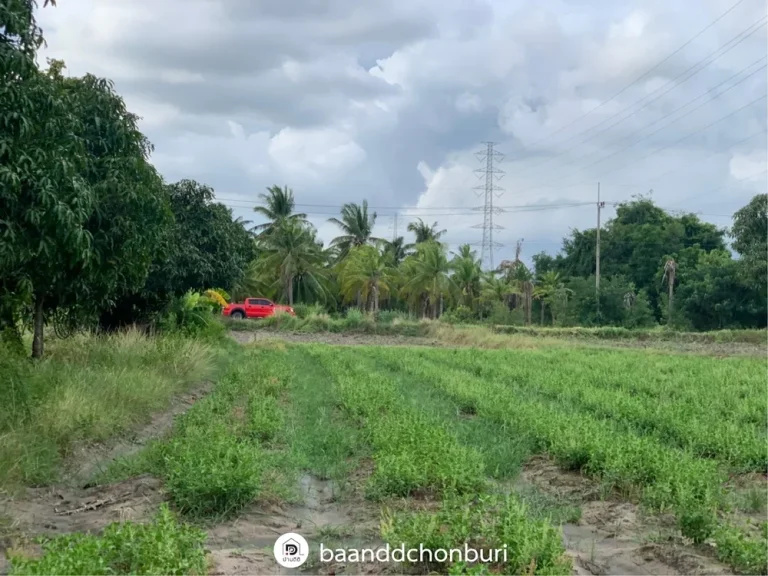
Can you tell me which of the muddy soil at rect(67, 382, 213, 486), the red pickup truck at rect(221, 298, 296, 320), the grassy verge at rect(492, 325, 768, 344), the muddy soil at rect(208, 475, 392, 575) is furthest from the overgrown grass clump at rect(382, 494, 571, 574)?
the red pickup truck at rect(221, 298, 296, 320)

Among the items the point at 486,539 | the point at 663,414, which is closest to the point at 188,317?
the point at 663,414

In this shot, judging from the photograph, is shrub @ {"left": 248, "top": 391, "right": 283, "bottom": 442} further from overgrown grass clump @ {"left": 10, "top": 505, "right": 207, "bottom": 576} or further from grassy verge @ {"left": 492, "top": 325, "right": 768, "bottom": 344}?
grassy verge @ {"left": 492, "top": 325, "right": 768, "bottom": 344}

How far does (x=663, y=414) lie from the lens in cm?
1066

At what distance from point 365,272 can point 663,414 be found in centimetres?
4007

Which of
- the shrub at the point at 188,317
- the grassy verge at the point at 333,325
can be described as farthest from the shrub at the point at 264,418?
the grassy verge at the point at 333,325

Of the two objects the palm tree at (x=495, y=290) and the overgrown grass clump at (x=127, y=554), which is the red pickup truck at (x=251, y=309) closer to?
the palm tree at (x=495, y=290)

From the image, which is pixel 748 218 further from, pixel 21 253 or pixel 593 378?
pixel 21 253

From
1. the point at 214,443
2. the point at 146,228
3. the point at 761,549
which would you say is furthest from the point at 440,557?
the point at 146,228

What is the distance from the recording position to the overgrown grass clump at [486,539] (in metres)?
4.73

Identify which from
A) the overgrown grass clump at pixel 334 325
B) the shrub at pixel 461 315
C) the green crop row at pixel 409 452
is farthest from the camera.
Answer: the shrub at pixel 461 315

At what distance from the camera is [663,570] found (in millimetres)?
5148

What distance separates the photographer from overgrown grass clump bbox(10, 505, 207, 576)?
4328 mm

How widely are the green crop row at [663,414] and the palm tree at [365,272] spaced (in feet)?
105

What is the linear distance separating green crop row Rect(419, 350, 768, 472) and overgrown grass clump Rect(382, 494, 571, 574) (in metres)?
3.98
